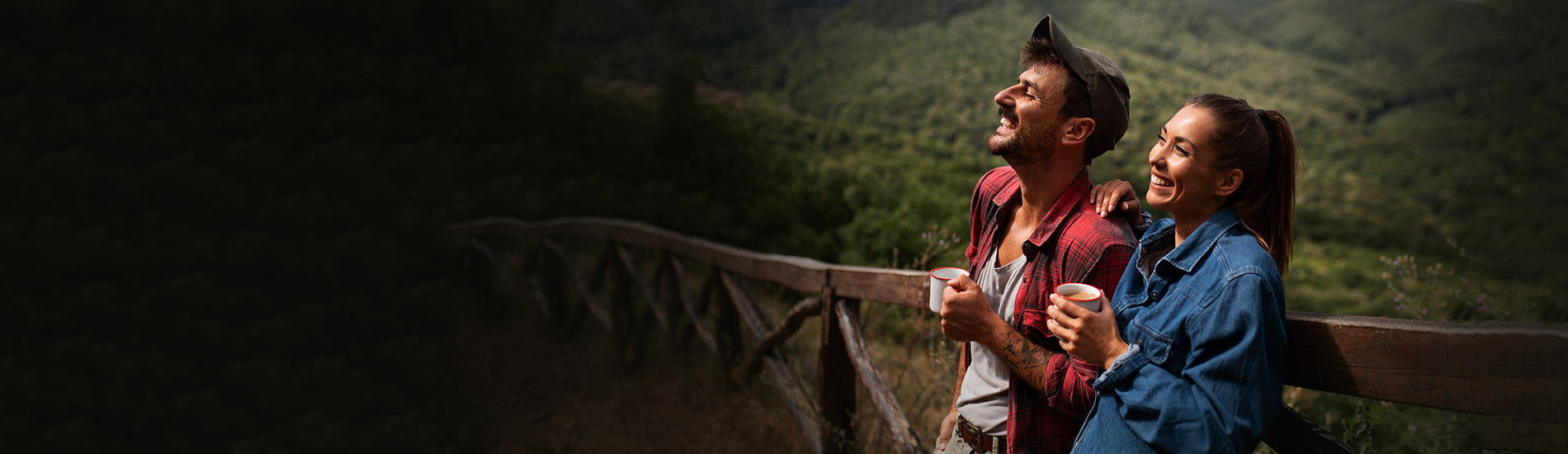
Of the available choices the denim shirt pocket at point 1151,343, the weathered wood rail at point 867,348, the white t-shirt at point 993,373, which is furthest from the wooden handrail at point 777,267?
the denim shirt pocket at point 1151,343

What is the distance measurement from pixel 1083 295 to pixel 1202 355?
0.20 meters

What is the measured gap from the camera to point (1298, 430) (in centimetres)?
125

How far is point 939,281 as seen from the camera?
1.47m

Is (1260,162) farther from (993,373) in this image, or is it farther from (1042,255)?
(993,373)

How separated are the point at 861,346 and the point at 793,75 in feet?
111

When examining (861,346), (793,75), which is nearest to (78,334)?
(861,346)

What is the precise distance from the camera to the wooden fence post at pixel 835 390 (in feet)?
10.5

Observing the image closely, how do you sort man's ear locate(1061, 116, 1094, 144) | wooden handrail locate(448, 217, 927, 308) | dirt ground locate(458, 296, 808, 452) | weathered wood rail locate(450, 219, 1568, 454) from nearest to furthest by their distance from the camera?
weathered wood rail locate(450, 219, 1568, 454)
man's ear locate(1061, 116, 1094, 144)
wooden handrail locate(448, 217, 927, 308)
dirt ground locate(458, 296, 808, 452)

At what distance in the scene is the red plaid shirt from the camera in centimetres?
133

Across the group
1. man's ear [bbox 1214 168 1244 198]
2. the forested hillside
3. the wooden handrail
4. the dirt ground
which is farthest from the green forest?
the forested hillside

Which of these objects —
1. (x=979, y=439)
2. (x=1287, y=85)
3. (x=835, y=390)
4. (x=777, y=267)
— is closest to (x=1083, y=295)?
(x=979, y=439)

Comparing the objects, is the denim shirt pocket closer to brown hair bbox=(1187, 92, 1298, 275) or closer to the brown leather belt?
brown hair bbox=(1187, 92, 1298, 275)

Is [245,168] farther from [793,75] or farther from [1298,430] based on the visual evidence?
[793,75]

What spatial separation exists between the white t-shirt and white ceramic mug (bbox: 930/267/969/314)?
12 cm
